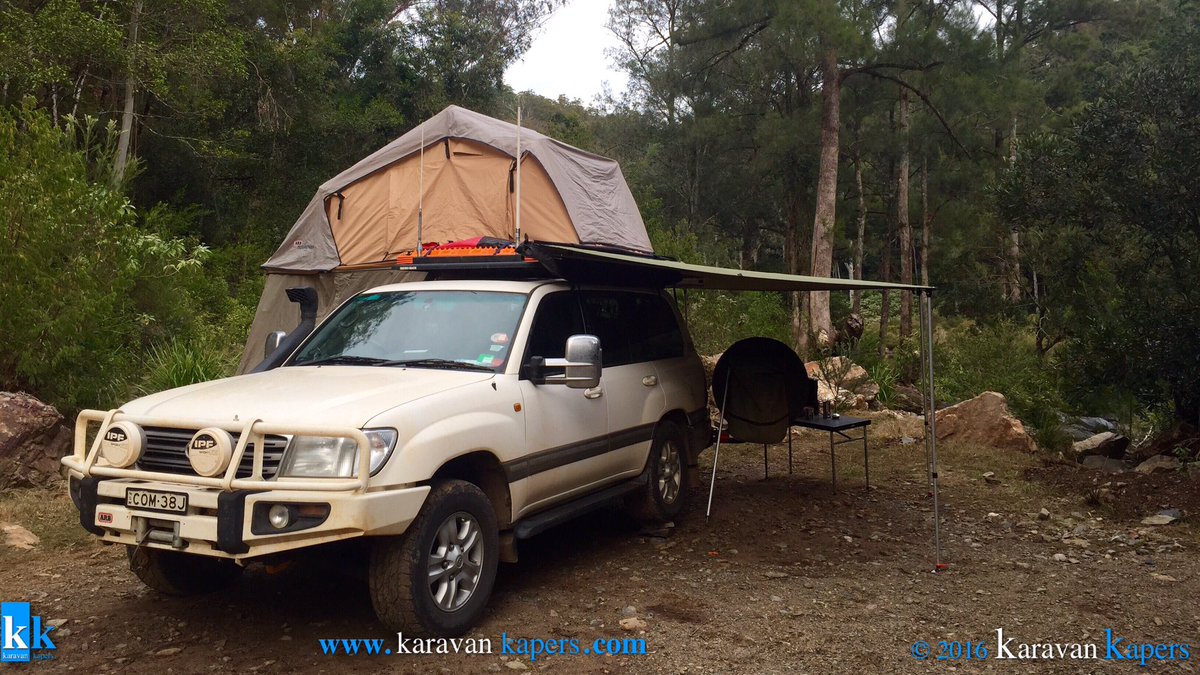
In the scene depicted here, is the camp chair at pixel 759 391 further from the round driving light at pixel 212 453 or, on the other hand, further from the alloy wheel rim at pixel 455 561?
the round driving light at pixel 212 453

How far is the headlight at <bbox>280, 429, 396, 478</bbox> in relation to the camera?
3787 mm

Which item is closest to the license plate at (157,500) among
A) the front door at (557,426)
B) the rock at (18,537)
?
the front door at (557,426)

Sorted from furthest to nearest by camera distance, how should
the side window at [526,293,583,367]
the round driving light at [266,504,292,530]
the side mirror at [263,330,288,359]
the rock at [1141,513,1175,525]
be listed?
1. the rock at [1141,513,1175,525]
2. the side mirror at [263,330,288,359]
3. the side window at [526,293,583,367]
4. the round driving light at [266,504,292,530]

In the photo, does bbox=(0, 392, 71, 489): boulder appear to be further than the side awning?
Yes

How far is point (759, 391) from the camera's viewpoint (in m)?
7.29

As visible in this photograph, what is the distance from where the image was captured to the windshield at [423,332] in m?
4.90

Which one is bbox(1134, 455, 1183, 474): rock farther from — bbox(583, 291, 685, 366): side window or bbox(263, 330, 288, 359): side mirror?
bbox(263, 330, 288, 359): side mirror

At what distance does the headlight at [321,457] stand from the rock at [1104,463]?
8726mm

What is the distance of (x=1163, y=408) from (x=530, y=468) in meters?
8.89

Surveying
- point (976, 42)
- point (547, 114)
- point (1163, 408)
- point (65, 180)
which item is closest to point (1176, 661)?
point (1163, 408)

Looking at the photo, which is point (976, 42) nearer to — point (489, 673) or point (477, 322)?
point (477, 322)

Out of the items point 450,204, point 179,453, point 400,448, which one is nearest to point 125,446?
A: point 179,453

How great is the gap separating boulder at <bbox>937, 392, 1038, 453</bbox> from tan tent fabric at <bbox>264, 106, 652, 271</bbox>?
15.4ft

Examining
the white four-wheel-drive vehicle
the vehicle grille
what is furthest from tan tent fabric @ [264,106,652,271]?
the vehicle grille
